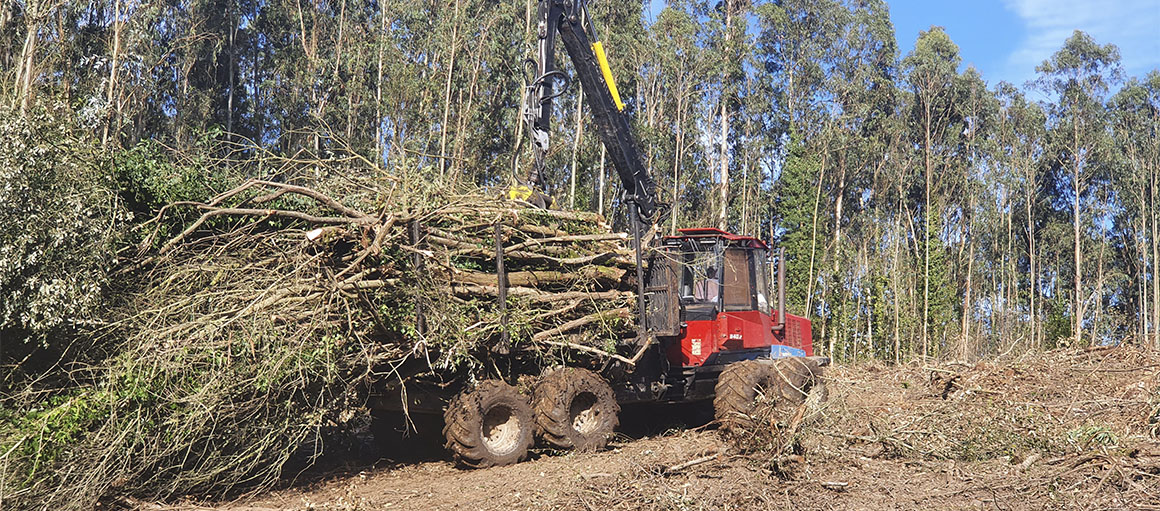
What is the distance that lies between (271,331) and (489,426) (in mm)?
2328

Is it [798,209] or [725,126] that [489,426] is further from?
[725,126]

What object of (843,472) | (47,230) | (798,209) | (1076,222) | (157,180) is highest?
(1076,222)

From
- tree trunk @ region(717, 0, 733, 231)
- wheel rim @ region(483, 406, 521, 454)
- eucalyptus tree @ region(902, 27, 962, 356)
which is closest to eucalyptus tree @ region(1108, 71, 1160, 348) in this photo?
eucalyptus tree @ region(902, 27, 962, 356)

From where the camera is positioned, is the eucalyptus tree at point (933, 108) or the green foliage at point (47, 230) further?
the eucalyptus tree at point (933, 108)

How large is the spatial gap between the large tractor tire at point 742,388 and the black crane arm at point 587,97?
6.46ft

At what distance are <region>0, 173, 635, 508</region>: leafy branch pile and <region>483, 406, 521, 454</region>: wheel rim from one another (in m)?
0.41

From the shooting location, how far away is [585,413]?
9.07 meters

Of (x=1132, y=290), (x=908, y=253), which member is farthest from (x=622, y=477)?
(x=1132, y=290)

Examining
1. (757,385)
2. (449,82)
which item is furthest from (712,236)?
(449,82)

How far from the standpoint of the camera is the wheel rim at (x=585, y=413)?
895 centimetres

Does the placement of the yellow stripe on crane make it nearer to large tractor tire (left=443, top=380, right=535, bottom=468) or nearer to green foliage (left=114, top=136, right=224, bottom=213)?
large tractor tire (left=443, top=380, right=535, bottom=468)

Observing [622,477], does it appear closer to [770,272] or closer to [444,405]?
[444,405]

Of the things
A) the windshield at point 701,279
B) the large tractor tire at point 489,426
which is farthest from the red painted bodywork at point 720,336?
Result: the large tractor tire at point 489,426

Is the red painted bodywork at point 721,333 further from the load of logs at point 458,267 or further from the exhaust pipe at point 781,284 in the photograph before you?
the load of logs at point 458,267
